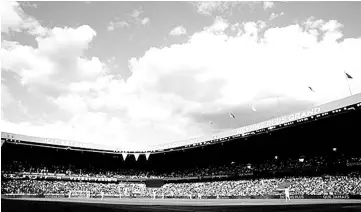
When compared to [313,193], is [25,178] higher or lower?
higher

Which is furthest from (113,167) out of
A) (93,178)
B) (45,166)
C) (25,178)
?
(25,178)

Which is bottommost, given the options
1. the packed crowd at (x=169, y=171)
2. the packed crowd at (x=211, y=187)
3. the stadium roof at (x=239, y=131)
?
the packed crowd at (x=211, y=187)

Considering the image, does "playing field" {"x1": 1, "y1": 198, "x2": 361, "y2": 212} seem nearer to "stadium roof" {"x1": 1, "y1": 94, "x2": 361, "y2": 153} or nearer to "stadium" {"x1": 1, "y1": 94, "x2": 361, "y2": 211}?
"stadium" {"x1": 1, "y1": 94, "x2": 361, "y2": 211}

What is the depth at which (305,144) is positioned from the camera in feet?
173

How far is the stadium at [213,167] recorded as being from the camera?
41406mm

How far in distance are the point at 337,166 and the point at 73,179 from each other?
52.2 meters

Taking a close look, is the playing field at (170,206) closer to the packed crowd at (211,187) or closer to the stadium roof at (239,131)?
the stadium roof at (239,131)

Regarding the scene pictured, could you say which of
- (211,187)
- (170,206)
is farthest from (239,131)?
(170,206)

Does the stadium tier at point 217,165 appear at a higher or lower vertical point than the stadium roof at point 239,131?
lower

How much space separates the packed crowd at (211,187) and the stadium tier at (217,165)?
6.2 inches

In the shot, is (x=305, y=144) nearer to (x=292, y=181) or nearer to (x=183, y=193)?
(x=292, y=181)

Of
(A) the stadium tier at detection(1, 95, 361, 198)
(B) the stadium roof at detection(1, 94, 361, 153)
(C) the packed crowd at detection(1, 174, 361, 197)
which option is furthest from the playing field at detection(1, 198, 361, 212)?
(A) the stadium tier at detection(1, 95, 361, 198)

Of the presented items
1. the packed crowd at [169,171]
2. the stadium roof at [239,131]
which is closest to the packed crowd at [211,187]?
the packed crowd at [169,171]

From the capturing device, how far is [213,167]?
67.4 m
